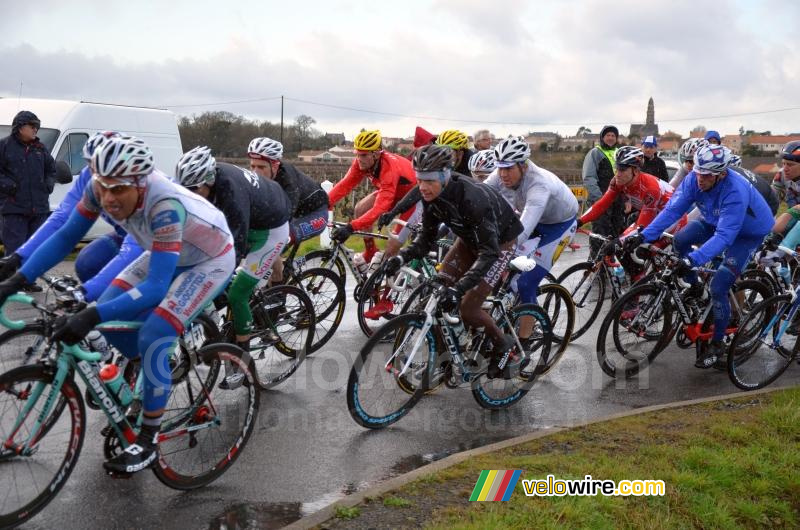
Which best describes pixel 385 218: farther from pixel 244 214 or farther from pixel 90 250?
pixel 90 250

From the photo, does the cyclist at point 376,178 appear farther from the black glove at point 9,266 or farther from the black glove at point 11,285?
the black glove at point 11,285

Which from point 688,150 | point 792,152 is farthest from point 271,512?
point 688,150

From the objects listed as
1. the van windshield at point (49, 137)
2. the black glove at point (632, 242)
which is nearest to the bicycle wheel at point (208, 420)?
the black glove at point (632, 242)

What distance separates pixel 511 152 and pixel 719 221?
223 cm

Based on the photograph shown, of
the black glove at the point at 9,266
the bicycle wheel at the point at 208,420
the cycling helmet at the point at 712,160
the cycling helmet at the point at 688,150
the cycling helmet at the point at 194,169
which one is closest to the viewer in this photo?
the black glove at the point at 9,266

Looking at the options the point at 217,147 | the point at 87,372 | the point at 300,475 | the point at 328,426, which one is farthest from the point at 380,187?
the point at 217,147

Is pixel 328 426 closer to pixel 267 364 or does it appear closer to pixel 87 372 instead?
pixel 267 364

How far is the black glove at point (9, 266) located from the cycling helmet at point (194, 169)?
4.07ft

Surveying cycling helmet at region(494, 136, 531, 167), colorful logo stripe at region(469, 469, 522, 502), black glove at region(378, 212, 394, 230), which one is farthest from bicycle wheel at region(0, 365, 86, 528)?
black glove at region(378, 212, 394, 230)

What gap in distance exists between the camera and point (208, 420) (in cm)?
508

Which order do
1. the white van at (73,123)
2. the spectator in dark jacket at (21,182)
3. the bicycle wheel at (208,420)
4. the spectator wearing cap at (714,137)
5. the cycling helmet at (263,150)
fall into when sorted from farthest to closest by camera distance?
the white van at (73,123)
the spectator wearing cap at (714,137)
the spectator in dark jacket at (21,182)
the cycling helmet at (263,150)
the bicycle wheel at (208,420)

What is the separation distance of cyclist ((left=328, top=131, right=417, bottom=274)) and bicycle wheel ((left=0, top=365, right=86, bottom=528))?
190 inches

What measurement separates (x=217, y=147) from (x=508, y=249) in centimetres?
3369

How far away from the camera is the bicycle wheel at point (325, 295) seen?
818 cm
